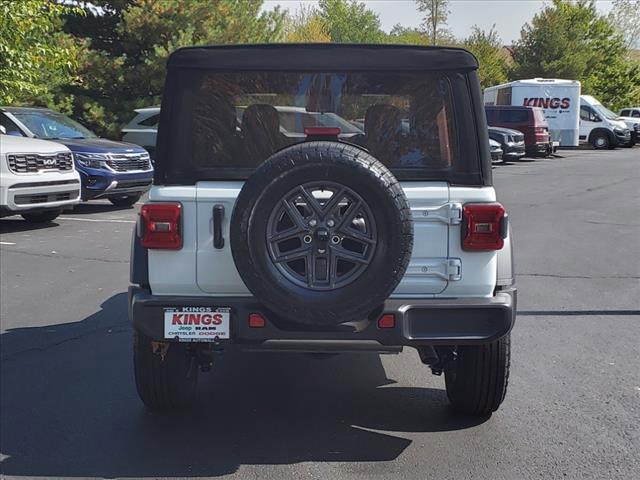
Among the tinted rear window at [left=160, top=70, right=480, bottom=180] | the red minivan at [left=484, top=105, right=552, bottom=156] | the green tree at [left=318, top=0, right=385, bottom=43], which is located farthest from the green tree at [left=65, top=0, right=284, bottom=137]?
the green tree at [left=318, top=0, right=385, bottom=43]

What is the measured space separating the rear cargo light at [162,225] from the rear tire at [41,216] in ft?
29.0

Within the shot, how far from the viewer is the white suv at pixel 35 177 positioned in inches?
409

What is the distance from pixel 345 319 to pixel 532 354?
2584 millimetres

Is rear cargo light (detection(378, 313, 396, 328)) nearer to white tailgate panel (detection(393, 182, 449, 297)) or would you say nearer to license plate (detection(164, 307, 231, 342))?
white tailgate panel (detection(393, 182, 449, 297))

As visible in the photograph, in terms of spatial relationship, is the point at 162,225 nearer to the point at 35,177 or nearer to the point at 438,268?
the point at 438,268

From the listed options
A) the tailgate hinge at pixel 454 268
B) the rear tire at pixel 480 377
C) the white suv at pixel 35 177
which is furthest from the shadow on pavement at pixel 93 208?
the tailgate hinge at pixel 454 268

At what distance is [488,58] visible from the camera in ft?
168

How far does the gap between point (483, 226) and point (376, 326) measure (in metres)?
0.71

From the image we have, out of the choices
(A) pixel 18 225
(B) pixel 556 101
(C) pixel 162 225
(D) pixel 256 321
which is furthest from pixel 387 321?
(B) pixel 556 101

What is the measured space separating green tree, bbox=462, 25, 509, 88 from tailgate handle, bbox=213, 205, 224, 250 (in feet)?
145

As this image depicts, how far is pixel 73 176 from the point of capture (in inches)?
448

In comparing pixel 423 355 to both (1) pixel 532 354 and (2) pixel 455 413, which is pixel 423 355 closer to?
(2) pixel 455 413

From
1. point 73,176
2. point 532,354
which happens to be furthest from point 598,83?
point 532,354

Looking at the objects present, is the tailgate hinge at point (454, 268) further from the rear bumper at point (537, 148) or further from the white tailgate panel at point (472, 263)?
the rear bumper at point (537, 148)
